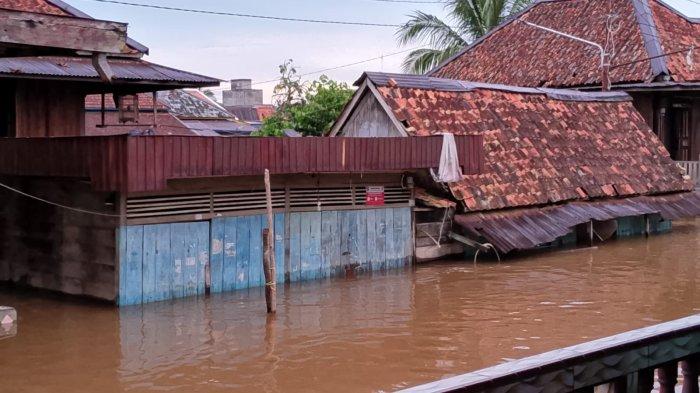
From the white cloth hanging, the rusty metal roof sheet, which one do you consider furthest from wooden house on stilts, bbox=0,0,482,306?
the rusty metal roof sheet

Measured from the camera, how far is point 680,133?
94.8 ft

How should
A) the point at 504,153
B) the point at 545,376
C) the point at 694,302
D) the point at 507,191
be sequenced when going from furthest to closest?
the point at 504,153, the point at 507,191, the point at 694,302, the point at 545,376

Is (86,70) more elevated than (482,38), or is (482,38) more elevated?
(482,38)

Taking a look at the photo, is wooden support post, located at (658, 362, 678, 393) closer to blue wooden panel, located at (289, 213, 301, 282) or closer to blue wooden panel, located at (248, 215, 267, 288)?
blue wooden panel, located at (248, 215, 267, 288)

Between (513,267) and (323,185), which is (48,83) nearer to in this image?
(323,185)

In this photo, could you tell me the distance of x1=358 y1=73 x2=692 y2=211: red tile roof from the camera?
1861 cm

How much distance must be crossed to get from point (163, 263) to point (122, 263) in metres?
0.75

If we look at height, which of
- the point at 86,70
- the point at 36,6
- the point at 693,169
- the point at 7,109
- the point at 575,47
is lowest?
the point at 693,169

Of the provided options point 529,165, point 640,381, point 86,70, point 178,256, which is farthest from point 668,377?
point 529,165

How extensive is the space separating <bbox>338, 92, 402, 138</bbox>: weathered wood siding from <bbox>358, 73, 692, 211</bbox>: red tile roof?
17.5 inches

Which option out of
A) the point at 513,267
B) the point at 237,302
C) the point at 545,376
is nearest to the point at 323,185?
the point at 237,302

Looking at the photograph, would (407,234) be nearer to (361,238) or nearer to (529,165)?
(361,238)

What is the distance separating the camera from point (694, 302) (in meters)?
13.7

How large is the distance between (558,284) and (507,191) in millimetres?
3895
